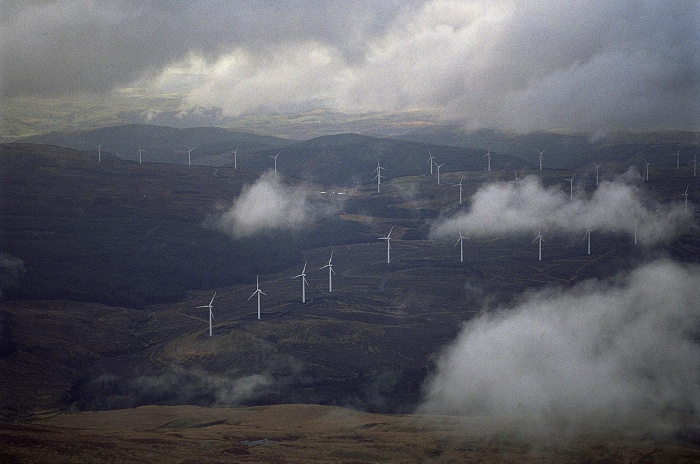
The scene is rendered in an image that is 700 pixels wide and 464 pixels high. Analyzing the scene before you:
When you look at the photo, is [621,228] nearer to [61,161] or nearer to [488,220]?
[488,220]

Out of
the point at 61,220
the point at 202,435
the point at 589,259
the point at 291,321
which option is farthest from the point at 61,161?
the point at 202,435

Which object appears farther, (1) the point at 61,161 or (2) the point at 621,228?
(1) the point at 61,161

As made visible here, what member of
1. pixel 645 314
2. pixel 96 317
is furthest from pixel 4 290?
pixel 645 314

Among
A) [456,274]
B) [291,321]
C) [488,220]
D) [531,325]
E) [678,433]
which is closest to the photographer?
[678,433]

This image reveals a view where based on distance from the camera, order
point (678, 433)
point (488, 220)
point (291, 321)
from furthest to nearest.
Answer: point (488, 220) < point (291, 321) < point (678, 433)

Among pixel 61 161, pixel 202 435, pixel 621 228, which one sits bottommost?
pixel 202 435

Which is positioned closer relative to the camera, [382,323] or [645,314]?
[645,314]

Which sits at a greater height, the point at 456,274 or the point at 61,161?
the point at 61,161

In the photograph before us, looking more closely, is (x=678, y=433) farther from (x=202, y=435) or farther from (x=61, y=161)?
(x=61, y=161)

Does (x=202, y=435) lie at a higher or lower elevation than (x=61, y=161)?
lower

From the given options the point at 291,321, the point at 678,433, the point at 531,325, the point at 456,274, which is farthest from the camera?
the point at 456,274
